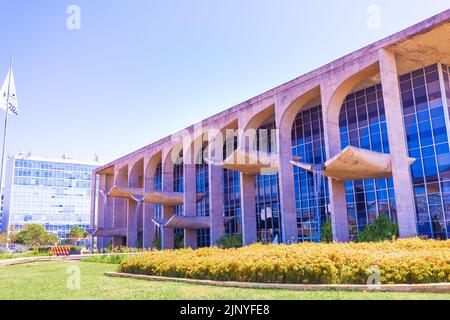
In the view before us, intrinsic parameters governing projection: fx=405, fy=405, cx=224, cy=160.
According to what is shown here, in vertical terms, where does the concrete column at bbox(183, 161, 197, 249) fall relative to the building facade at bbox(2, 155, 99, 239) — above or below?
below

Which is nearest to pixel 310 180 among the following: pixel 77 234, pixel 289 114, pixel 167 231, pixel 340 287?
pixel 289 114

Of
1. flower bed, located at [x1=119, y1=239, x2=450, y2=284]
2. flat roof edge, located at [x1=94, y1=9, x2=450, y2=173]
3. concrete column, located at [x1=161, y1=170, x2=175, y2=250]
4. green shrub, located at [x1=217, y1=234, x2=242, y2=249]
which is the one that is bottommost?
flower bed, located at [x1=119, y1=239, x2=450, y2=284]

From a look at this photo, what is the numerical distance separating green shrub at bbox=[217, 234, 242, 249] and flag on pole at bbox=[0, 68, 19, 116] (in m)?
17.4

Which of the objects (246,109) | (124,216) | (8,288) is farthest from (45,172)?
(8,288)

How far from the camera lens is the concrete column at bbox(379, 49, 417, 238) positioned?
20.2 metres

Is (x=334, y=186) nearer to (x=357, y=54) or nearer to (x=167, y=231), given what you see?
(x=357, y=54)

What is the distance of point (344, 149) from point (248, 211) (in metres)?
11.4

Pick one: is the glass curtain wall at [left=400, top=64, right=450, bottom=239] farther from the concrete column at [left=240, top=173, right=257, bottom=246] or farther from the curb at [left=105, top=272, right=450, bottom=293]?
the curb at [left=105, top=272, right=450, bottom=293]

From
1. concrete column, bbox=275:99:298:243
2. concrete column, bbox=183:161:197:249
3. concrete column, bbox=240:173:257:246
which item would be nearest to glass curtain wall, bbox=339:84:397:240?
concrete column, bbox=275:99:298:243

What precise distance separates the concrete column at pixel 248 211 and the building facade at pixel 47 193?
8957cm

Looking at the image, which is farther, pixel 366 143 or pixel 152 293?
pixel 366 143

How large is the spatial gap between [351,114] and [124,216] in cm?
3231

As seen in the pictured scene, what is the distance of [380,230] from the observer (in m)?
24.0
